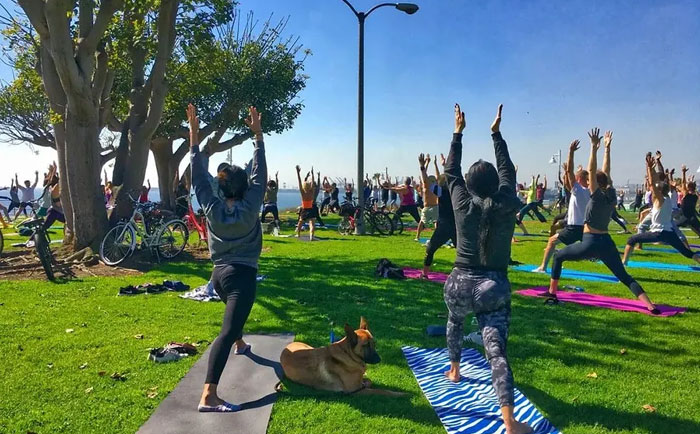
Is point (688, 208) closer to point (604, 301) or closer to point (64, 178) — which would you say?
point (604, 301)

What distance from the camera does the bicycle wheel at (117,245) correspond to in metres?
10.8

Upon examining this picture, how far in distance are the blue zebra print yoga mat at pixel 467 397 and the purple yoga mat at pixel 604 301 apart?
3.11m

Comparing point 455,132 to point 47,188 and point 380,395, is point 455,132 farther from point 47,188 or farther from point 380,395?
point 47,188

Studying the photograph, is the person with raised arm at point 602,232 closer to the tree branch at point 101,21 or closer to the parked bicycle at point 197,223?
the parked bicycle at point 197,223

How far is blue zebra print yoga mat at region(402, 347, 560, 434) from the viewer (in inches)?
151

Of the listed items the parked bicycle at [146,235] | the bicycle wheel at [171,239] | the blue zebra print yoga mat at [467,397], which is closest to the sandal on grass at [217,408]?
the blue zebra print yoga mat at [467,397]

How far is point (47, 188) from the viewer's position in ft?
49.4

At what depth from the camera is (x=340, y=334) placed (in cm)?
601

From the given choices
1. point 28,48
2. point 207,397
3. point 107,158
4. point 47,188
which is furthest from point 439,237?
point 107,158

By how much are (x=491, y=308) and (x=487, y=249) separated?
0.45m

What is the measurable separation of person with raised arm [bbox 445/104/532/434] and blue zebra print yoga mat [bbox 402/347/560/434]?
323 millimetres

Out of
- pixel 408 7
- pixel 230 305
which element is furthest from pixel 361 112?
pixel 230 305

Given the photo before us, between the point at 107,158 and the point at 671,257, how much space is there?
3168 cm

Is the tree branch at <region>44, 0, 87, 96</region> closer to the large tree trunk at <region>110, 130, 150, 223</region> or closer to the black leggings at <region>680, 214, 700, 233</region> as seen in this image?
the large tree trunk at <region>110, 130, 150, 223</region>
